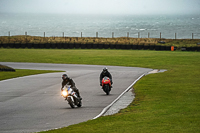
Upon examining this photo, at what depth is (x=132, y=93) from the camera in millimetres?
20203

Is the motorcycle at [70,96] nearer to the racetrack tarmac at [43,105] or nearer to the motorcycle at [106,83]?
the racetrack tarmac at [43,105]

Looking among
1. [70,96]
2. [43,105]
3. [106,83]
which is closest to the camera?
[70,96]

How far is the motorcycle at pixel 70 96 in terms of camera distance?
1526 cm

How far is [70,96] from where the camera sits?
15.4 metres

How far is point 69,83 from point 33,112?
190 centimetres

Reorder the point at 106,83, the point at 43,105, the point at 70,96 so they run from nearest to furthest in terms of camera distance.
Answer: the point at 70,96
the point at 43,105
the point at 106,83

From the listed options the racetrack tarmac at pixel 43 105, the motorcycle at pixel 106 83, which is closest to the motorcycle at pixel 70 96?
the racetrack tarmac at pixel 43 105

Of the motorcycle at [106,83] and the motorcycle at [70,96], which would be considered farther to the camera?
the motorcycle at [106,83]

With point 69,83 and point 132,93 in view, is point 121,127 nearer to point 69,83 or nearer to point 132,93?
point 69,83

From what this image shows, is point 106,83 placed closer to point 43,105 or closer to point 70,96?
point 43,105

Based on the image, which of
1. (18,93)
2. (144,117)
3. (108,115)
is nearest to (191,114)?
(144,117)

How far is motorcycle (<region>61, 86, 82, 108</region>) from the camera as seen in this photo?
601 inches

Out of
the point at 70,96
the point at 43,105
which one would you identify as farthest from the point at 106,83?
the point at 70,96

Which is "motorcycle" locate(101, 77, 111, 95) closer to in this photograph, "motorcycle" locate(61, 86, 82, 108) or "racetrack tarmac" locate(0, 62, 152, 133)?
"racetrack tarmac" locate(0, 62, 152, 133)
